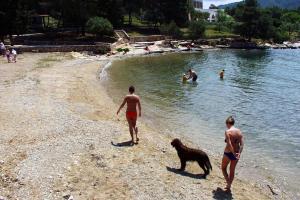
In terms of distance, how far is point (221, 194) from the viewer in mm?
12961

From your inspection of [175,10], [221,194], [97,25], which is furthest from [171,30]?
[221,194]

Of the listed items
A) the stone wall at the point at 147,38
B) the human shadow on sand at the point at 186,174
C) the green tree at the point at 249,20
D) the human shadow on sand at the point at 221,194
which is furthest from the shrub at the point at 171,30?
the human shadow on sand at the point at 221,194

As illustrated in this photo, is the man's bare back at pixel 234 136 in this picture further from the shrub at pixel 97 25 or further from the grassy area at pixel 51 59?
the shrub at pixel 97 25

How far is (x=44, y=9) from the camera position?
77125mm

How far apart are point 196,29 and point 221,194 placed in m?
80.6

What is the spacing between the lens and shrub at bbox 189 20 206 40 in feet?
299

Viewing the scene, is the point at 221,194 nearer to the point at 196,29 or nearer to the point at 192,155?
the point at 192,155

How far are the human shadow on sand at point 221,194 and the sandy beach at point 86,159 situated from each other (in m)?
0.03

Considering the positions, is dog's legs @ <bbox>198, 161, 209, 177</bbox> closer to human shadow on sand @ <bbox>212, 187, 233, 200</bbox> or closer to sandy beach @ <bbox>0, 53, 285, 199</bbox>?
sandy beach @ <bbox>0, 53, 285, 199</bbox>

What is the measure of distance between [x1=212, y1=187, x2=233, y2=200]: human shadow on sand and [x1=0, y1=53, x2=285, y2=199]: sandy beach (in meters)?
0.03

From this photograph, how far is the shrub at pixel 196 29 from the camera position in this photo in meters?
91.0

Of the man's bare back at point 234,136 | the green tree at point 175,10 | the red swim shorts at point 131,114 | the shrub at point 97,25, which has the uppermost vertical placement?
the green tree at point 175,10

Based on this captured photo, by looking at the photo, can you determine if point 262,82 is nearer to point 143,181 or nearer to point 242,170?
point 242,170

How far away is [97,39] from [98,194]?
6346 centimetres
